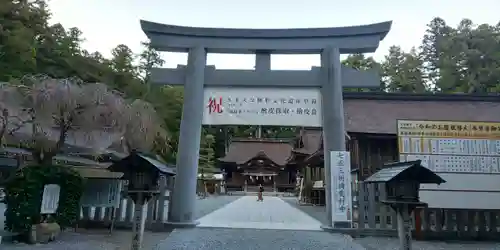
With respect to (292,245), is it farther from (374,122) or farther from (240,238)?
(374,122)

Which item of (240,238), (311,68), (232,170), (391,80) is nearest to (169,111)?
(232,170)

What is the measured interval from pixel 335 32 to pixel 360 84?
1.43 meters

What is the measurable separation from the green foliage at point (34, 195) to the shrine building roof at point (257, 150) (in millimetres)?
24372

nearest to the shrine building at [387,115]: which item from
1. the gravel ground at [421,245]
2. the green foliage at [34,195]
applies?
the gravel ground at [421,245]

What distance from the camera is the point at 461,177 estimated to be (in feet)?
23.6

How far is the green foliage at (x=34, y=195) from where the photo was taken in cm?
597

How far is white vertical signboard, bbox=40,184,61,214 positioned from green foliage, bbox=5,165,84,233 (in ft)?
0.22

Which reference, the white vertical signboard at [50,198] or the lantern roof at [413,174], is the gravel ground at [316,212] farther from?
the white vertical signboard at [50,198]

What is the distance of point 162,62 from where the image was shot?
1239 inches

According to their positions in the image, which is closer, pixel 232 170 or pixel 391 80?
pixel 232 170

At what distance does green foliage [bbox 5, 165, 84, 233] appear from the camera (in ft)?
19.6

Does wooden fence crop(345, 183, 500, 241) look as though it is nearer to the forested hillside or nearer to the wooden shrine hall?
the forested hillside

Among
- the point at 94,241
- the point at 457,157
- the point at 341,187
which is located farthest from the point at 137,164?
the point at 457,157

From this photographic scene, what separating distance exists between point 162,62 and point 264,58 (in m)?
24.8
